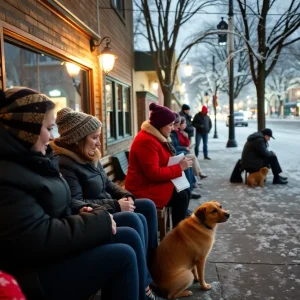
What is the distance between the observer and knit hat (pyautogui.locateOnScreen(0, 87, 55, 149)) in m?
1.81

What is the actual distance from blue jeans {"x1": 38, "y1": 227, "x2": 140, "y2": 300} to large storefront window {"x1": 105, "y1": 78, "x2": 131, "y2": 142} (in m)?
6.79

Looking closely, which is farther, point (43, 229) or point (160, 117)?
point (160, 117)

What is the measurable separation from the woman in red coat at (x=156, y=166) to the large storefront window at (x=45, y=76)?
1.20m

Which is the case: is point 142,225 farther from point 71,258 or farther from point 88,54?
point 88,54

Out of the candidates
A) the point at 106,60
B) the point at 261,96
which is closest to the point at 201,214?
the point at 106,60

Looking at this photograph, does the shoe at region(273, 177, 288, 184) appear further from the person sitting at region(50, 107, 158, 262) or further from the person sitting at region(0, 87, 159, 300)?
the person sitting at region(0, 87, 159, 300)

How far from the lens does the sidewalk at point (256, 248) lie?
10.6 ft

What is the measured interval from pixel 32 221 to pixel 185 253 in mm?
1696

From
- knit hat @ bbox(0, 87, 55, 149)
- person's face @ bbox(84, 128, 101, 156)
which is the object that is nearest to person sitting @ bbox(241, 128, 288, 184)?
person's face @ bbox(84, 128, 101, 156)

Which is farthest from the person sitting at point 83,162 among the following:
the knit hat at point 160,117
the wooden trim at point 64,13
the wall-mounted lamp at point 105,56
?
the wall-mounted lamp at point 105,56

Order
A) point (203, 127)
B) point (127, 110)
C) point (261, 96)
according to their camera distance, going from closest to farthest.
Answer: point (261, 96), point (127, 110), point (203, 127)

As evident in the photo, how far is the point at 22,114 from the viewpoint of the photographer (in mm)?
1833

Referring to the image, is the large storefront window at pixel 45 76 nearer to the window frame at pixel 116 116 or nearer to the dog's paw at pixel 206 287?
the window frame at pixel 116 116

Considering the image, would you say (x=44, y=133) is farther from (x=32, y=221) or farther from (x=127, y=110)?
(x=127, y=110)
